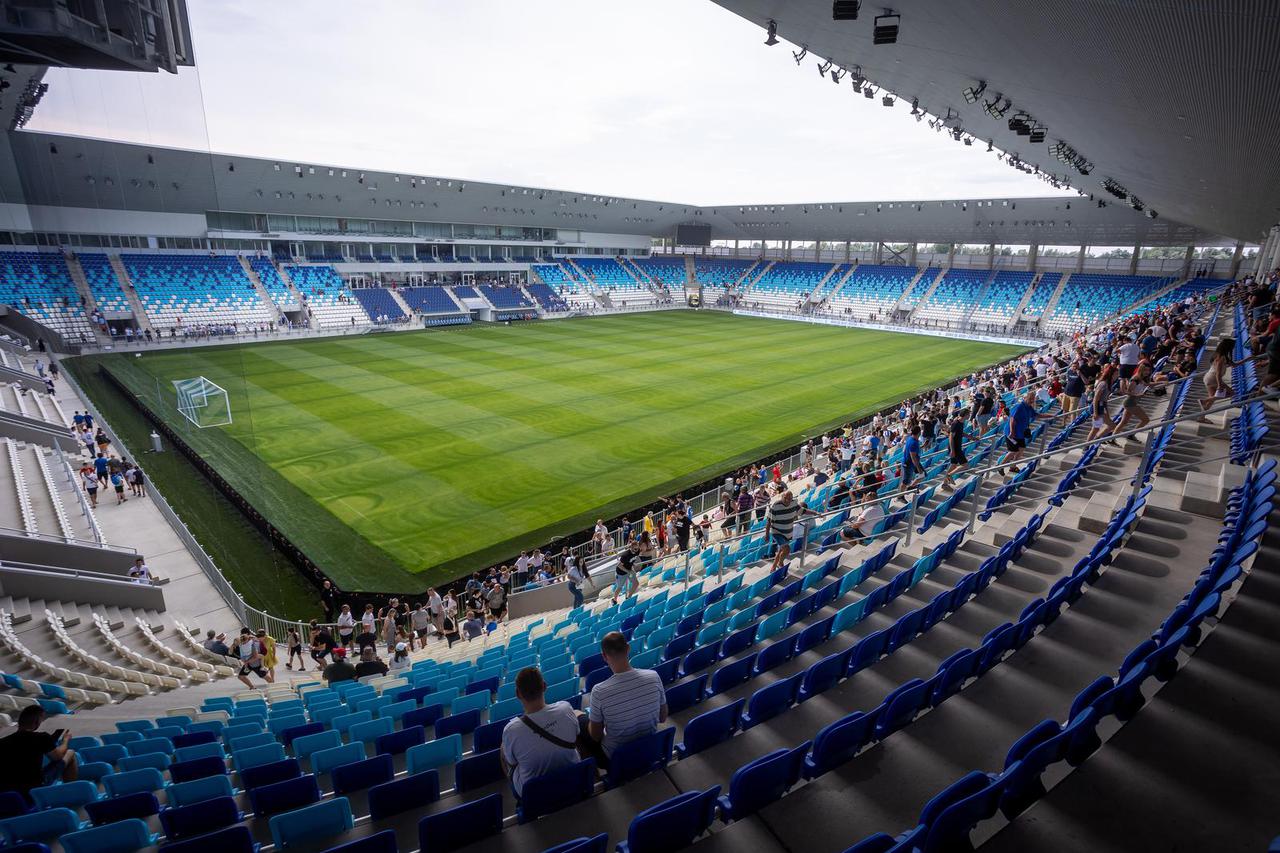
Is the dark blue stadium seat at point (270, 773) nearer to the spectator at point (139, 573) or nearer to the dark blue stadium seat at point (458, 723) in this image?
the dark blue stadium seat at point (458, 723)

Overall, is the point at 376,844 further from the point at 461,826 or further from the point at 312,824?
the point at 312,824

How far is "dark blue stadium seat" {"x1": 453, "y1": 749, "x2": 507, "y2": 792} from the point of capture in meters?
4.38

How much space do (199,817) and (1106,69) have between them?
37.5 feet

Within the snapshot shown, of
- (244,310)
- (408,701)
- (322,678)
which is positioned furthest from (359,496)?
(244,310)

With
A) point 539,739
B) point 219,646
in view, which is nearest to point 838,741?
point 539,739

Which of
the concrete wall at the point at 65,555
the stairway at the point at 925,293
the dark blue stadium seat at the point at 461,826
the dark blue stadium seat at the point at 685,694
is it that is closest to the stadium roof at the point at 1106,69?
the dark blue stadium seat at the point at 685,694

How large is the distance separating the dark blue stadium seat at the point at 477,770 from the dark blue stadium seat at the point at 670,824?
4.47ft

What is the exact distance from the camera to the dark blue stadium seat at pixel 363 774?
181 inches

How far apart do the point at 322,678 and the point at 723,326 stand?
43915 mm

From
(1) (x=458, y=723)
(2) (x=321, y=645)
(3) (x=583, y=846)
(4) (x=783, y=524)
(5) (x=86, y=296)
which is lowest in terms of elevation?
(2) (x=321, y=645)

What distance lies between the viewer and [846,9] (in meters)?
8.20

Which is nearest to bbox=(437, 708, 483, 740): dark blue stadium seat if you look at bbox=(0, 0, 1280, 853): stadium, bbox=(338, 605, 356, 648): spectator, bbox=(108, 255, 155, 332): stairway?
bbox=(0, 0, 1280, 853): stadium

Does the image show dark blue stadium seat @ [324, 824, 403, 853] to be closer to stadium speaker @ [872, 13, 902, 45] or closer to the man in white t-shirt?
the man in white t-shirt

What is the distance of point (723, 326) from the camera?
50125 mm
